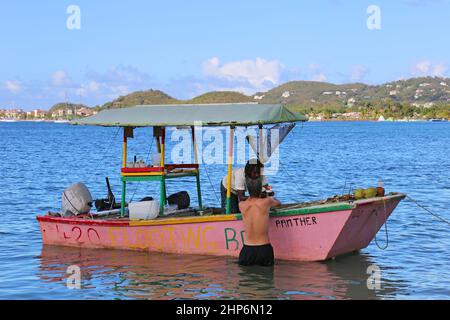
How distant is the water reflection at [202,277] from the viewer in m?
12.6

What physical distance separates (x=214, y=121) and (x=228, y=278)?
9.46ft

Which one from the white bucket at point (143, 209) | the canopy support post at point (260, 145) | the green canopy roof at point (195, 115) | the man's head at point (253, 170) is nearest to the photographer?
the man's head at point (253, 170)

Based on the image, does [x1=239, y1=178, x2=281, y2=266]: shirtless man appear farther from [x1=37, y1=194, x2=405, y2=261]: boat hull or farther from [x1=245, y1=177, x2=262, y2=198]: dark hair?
[x1=37, y1=194, x2=405, y2=261]: boat hull

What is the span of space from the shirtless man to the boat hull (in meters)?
0.70

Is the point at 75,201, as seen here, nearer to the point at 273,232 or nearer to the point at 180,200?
the point at 180,200

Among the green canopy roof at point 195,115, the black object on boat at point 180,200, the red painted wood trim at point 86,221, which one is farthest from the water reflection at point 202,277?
the green canopy roof at point 195,115

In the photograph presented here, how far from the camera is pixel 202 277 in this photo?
1366 centimetres

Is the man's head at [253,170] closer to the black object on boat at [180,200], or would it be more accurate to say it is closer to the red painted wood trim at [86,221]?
the red painted wood trim at [86,221]

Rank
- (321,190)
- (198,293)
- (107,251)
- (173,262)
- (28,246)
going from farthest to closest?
(321,190) < (28,246) < (107,251) < (173,262) < (198,293)

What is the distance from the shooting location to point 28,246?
690 inches

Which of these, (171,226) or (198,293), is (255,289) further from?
(171,226)

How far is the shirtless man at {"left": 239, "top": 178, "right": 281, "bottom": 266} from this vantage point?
12969 millimetres

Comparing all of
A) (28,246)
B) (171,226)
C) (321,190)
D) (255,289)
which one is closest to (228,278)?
(255,289)

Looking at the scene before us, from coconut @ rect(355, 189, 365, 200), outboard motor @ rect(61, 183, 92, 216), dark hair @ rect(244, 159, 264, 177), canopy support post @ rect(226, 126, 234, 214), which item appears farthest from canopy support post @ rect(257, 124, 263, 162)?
outboard motor @ rect(61, 183, 92, 216)
